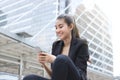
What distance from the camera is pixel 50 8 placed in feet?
105

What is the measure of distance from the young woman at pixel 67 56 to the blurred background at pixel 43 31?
3.30 metres

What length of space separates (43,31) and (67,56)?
3238 cm

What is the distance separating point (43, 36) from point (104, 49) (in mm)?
16234

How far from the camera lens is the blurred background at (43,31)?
5840 millimetres

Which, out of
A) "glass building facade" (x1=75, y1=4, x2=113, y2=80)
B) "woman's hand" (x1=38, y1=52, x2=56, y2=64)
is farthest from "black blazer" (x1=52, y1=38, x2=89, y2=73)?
"glass building facade" (x1=75, y1=4, x2=113, y2=80)

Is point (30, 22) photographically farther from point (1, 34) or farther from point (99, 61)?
point (1, 34)

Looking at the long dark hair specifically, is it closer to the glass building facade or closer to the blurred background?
the blurred background

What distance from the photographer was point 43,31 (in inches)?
1313

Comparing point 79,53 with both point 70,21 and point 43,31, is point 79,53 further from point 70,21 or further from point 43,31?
point 43,31

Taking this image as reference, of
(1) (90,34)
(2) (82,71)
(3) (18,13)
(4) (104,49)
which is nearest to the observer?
(2) (82,71)

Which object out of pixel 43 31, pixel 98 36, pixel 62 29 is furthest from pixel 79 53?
pixel 98 36

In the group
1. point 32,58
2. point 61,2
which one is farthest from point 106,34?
point 32,58

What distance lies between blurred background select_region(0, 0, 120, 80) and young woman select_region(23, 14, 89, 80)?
3304 mm

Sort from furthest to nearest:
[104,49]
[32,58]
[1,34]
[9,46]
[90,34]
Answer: [104,49] → [90,34] → [32,58] → [9,46] → [1,34]
